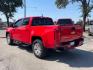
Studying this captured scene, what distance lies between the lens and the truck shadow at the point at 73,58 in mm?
9861

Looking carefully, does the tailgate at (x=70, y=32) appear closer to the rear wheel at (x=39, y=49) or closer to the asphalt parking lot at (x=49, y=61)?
the asphalt parking lot at (x=49, y=61)

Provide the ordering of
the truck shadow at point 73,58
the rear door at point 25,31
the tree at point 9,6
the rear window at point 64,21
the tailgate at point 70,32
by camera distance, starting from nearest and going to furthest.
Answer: the truck shadow at point 73,58 → the tailgate at point 70,32 → the rear door at point 25,31 → the rear window at point 64,21 → the tree at point 9,6

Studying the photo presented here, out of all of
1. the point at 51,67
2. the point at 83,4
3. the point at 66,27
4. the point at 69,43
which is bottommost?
the point at 51,67

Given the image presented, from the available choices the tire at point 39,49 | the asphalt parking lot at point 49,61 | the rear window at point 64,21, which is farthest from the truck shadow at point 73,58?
the rear window at point 64,21

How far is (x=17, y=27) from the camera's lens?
13.8m

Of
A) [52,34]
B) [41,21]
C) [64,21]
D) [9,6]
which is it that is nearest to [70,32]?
[52,34]

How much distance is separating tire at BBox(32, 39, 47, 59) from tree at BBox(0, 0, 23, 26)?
29.8 meters

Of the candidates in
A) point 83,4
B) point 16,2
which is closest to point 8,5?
point 16,2

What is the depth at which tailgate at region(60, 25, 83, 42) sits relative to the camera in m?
10.1

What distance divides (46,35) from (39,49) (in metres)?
0.94

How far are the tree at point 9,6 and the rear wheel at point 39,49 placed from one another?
97.9ft

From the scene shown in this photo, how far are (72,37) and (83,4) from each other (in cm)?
2590

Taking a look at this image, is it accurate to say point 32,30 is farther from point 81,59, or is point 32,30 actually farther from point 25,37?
point 81,59

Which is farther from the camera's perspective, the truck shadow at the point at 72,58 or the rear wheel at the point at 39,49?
the rear wheel at the point at 39,49
